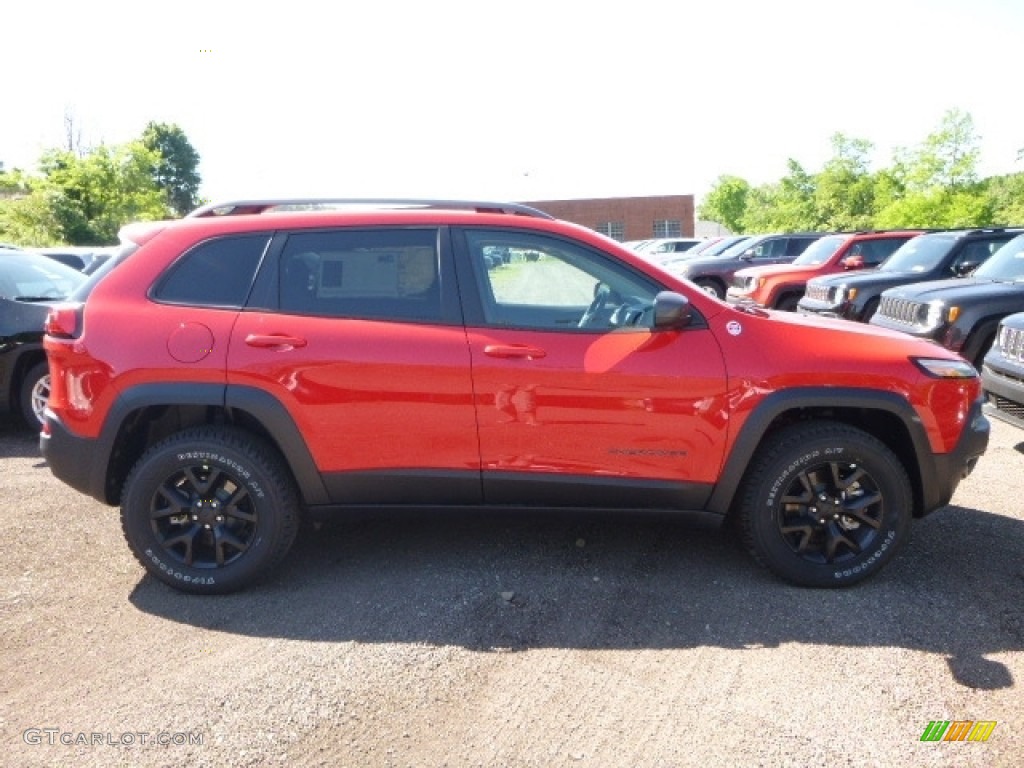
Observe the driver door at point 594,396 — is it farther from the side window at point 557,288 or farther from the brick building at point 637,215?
the brick building at point 637,215

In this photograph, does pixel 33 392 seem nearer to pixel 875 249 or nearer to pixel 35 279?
pixel 35 279

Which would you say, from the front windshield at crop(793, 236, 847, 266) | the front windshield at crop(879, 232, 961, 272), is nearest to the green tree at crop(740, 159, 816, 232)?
the front windshield at crop(793, 236, 847, 266)

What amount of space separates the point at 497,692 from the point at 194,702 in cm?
111

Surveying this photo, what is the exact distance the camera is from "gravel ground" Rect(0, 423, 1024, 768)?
2.74 metres

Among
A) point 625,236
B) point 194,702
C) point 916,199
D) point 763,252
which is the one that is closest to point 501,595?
point 194,702

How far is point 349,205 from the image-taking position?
4.11 meters

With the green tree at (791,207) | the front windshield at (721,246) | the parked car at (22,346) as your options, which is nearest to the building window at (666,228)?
the green tree at (791,207)

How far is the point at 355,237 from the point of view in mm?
3887

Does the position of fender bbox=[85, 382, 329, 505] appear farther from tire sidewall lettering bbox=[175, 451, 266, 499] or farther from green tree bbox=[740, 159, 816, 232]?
green tree bbox=[740, 159, 816, 232]

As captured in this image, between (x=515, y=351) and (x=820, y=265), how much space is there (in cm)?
1098

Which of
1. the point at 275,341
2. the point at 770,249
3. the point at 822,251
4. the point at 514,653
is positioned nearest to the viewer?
the point at 514,653

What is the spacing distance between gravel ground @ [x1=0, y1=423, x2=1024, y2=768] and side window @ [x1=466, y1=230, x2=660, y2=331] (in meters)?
0.96

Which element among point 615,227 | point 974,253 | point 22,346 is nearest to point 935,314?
point 974,253

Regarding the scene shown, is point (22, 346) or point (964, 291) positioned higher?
point (964, 291)
